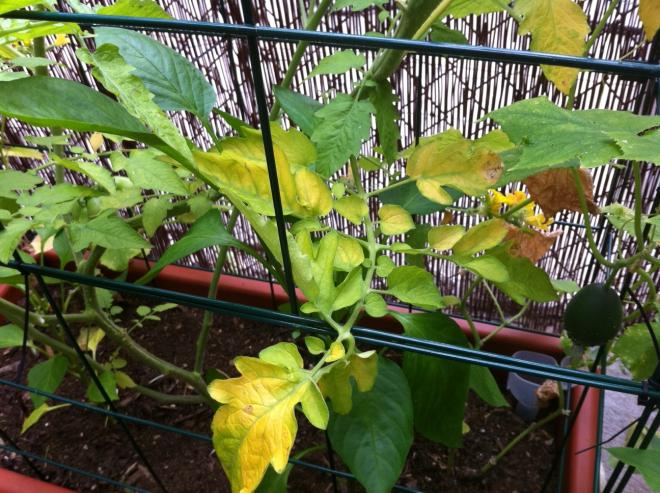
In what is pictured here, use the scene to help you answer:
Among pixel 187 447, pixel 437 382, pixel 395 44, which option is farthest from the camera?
pixel 187 447

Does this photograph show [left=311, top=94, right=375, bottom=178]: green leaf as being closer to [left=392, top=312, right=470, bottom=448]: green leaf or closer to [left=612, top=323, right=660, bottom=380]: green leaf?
[left=392, top=312, right=470, bottom=448]: green leaf

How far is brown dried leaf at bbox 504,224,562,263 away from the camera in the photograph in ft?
1.73

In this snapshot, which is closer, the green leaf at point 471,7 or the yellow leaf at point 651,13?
the yellow leaf at point 651,13

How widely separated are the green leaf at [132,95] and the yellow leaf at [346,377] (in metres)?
0.17

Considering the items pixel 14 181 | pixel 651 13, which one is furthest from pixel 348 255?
pixel 14 181

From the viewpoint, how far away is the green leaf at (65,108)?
30 cm

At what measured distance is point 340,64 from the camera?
48 cm

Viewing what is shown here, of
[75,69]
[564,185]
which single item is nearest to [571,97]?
[564,185]

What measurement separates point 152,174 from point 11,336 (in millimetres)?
377

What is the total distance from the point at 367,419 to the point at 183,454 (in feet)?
1.48

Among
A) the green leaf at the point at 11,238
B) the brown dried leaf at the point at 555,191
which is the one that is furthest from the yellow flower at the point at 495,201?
the green leaf at the point at 11,238

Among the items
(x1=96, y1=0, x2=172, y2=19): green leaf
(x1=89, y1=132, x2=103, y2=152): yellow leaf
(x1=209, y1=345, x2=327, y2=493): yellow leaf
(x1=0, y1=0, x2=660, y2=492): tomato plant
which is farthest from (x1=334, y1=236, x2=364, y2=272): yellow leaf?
(x1=89, y1=132, x2=103, y2=152): yellow leaf

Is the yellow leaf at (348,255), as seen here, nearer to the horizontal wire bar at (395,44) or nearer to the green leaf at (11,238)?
the horizontal wire bar at (395,44)

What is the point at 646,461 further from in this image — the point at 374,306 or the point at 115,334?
the point at 115,334
